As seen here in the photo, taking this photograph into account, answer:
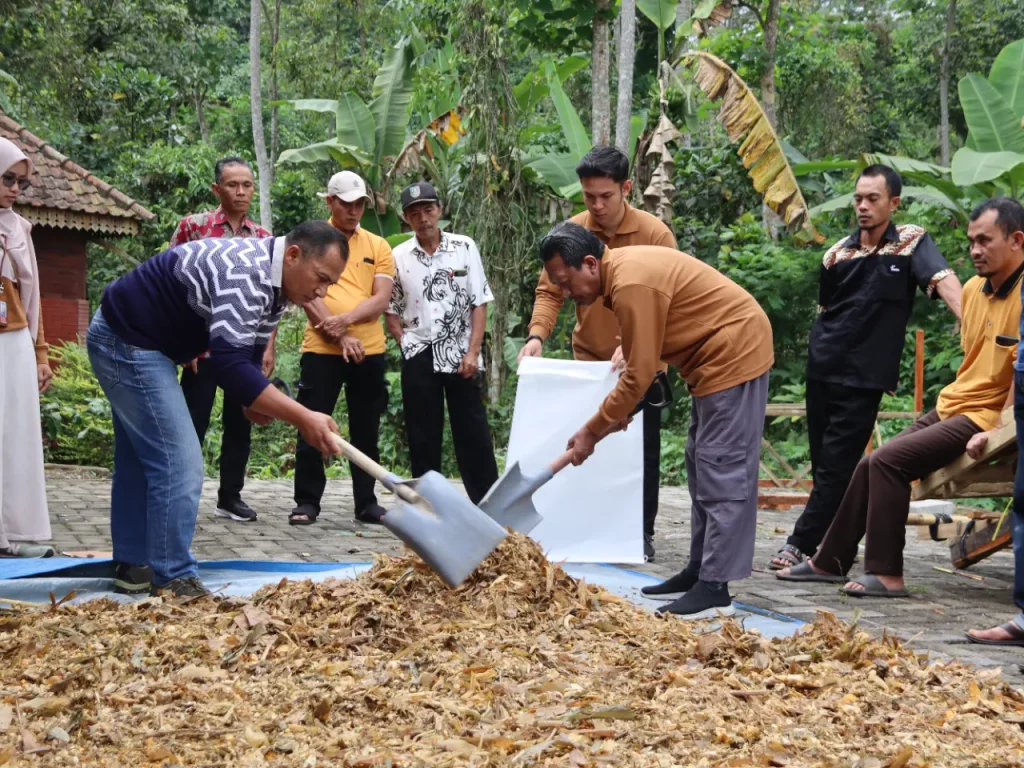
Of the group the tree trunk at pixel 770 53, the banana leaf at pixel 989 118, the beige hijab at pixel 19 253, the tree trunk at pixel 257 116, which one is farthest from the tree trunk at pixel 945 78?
the beige hijab at pixel 19 253

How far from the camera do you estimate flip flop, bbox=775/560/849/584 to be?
5723mm

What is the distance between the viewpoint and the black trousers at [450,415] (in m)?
6.74

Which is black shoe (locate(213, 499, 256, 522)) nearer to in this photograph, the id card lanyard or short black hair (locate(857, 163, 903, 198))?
the id card lanyard

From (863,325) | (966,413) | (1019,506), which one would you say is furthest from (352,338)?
(1019,506)

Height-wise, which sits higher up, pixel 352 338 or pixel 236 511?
pixel 352 338

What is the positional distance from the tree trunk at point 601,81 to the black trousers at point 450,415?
5.59 meters

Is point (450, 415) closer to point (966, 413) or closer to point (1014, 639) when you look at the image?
point (966, 413)

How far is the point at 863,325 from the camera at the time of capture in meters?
5.77

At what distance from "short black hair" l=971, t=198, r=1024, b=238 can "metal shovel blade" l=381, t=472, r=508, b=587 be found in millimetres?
2687

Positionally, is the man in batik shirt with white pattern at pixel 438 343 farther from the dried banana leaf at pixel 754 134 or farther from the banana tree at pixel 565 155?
the dried banana leaf at pixel 754 134

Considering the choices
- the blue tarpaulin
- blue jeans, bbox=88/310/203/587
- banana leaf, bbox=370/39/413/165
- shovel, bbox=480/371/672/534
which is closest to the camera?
blue jeans, bbox=88/310/203/587

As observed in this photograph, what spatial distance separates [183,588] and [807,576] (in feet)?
9.94

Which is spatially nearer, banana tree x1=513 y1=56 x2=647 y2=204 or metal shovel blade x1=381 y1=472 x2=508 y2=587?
metal shovel blade x1=381 y1=472 x2=508 y2=587

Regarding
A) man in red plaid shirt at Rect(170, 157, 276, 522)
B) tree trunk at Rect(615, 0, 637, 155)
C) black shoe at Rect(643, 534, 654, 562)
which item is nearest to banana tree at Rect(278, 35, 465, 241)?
tree trunk at Rect(615, 0, 637, 155)
